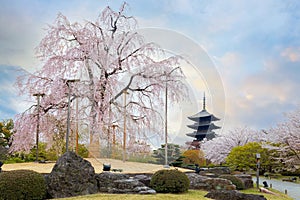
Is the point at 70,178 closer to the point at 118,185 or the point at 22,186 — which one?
the point at 22,186

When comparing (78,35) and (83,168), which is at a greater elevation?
(78,35)

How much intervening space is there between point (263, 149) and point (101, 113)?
48.8 ft

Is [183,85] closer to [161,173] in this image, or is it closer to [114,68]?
[114,68]

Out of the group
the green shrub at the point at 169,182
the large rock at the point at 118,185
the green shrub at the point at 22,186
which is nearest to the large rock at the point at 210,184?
the green shrub at the point at 169,182

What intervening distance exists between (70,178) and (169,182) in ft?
10.7

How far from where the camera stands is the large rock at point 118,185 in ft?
31.7

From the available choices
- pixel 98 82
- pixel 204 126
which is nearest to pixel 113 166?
pixel 98 82

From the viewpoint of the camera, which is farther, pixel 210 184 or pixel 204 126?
pixel 204 126

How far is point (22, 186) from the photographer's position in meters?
8.43

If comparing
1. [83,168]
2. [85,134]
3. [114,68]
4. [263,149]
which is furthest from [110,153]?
[263,149]

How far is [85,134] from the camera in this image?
17.7 metres

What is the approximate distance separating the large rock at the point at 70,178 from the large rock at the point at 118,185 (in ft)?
0.94

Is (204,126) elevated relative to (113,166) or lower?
elevated

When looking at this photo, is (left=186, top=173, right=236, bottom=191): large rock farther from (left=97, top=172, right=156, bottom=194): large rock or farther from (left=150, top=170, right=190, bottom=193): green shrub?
(left=97, top=172, right=156, bottom=194): large rock
